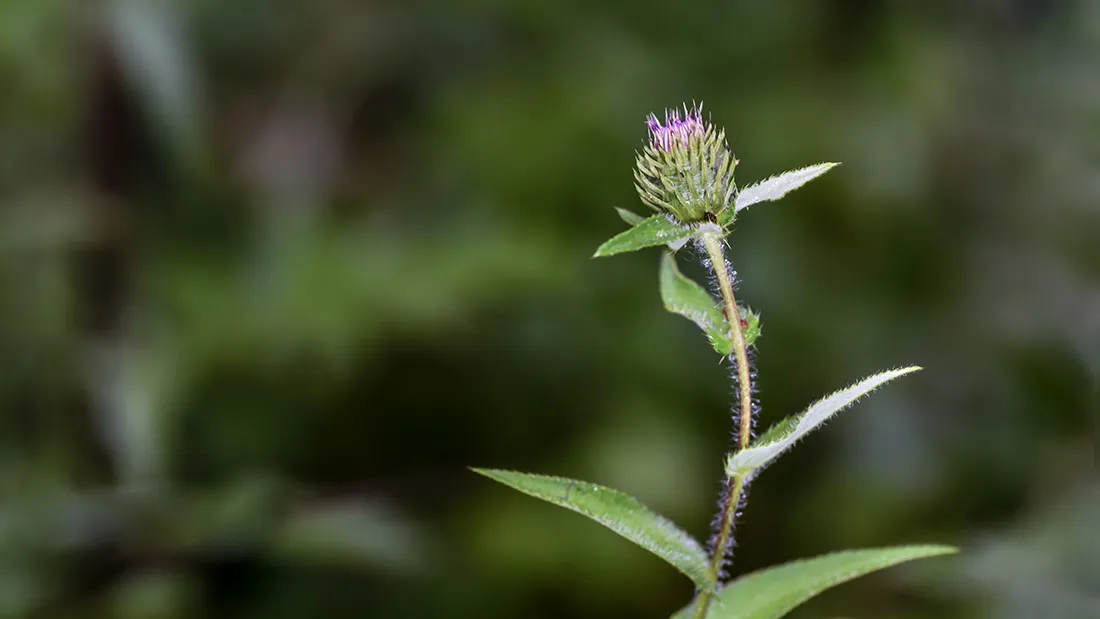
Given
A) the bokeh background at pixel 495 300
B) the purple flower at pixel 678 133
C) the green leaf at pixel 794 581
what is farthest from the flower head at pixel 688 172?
the bokeh background at pixel 495 300

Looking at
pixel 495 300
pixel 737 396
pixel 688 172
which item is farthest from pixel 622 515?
pixel 495 300

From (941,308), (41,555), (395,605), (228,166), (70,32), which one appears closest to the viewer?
(41,555)

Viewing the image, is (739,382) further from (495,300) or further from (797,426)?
(495,300)

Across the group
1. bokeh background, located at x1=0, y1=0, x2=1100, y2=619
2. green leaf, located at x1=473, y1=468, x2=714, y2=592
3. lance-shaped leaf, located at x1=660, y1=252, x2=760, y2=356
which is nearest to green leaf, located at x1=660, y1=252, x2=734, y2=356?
lance-shaped leaf, located at x1=660, y1=252, x2=760, y2=356

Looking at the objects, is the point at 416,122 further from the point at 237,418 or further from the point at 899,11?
the point at 899,11

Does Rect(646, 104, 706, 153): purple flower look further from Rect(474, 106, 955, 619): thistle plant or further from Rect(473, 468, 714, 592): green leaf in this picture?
Rect(473, 468, 714, 592): green leaf

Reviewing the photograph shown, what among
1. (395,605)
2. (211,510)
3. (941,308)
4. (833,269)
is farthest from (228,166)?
→ (941,308)
